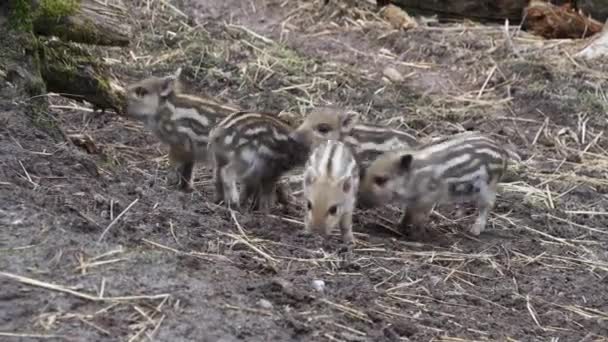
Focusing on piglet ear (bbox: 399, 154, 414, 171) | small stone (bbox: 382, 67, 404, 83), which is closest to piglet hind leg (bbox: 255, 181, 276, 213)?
piglet ear (bbox: 399, 154, 414, 171)

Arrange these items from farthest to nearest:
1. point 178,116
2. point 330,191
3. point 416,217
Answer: point 178,116, point 416,217, point 330,191

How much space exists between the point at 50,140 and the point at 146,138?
6.11 ft

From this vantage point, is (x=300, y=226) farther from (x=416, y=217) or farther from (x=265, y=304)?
(x=265, y=304)

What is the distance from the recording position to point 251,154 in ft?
22.1

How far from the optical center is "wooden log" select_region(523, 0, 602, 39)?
11688 millimetres

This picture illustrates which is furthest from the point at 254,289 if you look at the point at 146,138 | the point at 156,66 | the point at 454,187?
the point at 156,66

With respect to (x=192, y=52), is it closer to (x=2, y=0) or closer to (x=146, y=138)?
(x=146, y=138)

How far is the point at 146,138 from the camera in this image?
26.6 ft

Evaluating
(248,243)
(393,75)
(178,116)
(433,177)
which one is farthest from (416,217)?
(393,75)

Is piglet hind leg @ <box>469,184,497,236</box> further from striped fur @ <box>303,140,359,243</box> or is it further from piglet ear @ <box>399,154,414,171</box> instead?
striped fur @ <box>303,140,359,243</box>

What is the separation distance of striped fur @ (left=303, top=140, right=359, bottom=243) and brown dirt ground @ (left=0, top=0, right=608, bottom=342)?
143mm

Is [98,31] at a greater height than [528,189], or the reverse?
[98,31]

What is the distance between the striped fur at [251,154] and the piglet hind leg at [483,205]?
1.17 m

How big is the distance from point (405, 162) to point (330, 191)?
681 millimetres
